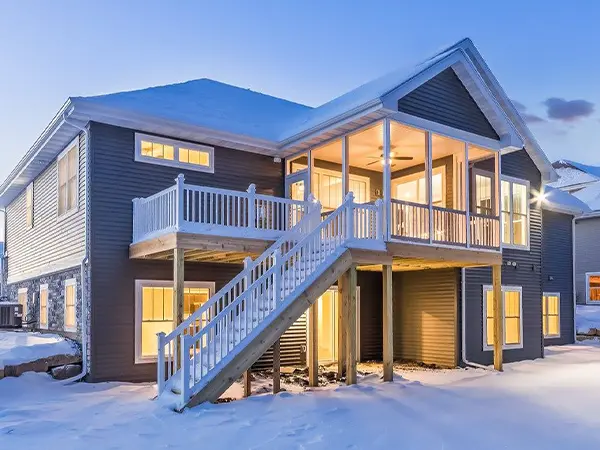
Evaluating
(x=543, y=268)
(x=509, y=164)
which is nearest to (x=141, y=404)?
(x=509, y=164)

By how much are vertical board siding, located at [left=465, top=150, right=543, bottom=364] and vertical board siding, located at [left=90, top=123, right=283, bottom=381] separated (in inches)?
321

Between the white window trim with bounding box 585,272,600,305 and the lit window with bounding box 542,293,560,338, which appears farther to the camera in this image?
the white window trim with bounding box 585,272,600,305

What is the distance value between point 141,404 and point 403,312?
9.52m

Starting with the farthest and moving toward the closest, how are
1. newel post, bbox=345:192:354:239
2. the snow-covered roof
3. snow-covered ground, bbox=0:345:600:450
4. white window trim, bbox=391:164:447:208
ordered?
the snow-covered roof, white window trim, bbox=391:164:447:208, newel post, bbox=345:192:354:239, snow-covered ground, bbox=0:345:600:450

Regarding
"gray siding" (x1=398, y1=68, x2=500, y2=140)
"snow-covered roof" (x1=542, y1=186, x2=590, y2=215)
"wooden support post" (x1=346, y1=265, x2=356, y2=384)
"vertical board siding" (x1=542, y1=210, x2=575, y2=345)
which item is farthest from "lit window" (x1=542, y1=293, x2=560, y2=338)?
"wooden support post" (x1=346, y1=265, x2=356, y2=384)

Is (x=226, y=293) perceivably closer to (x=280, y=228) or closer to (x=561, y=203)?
(x=280, y=228)

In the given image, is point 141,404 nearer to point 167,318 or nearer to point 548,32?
point 167,318

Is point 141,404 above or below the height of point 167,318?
below

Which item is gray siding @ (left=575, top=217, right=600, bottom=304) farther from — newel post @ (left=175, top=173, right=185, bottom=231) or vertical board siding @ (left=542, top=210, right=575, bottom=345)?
newel post @ (left=175, top=173, right=185, bottom=231)

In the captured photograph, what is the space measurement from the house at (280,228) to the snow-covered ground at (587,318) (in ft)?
27.0

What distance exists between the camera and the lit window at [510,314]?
16.9 m

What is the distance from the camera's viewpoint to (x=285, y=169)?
51.7ft

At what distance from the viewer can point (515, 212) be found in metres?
18.0

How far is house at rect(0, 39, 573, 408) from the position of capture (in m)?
11.3
